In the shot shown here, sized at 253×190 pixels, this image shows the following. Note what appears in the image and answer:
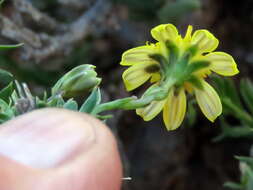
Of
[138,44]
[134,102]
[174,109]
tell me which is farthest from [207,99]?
[138,44]

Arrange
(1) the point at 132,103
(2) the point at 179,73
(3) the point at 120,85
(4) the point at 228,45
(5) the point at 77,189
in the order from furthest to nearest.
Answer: (4) the point at 228,45 → (3) the point at 120,85 → (2) the point at 179,73 → (1) the point at 132,103 → (5) the point at 77,189

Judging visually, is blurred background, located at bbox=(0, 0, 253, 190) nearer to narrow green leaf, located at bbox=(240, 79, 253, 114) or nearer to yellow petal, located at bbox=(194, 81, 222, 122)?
narrow green leaf, located at bbox=(240, 79, 253, 114)

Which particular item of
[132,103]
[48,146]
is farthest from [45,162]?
[132,103]

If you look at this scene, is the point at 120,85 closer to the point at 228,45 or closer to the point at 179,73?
the point at 228,45

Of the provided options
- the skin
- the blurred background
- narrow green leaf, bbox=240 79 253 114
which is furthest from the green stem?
the blurred background

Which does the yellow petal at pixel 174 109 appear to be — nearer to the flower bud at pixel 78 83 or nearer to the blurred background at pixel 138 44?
the flower bud at pixel 78 83
